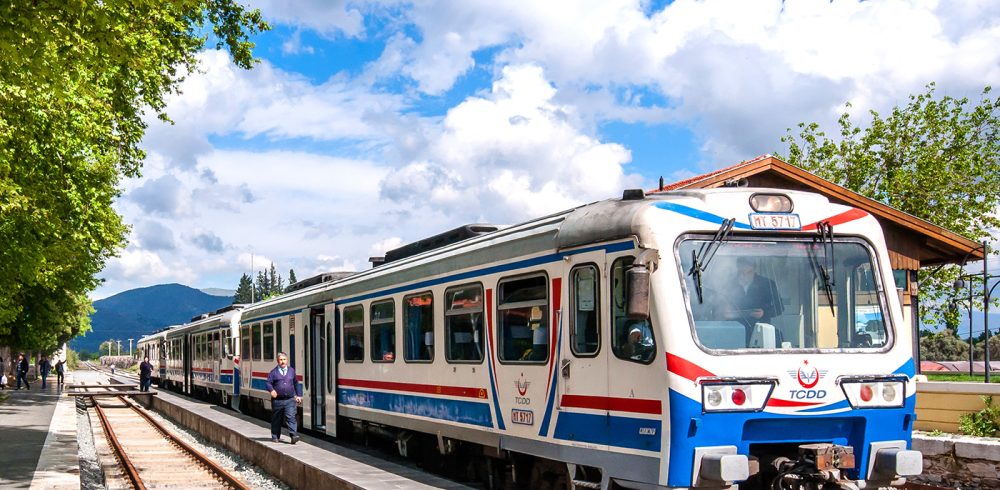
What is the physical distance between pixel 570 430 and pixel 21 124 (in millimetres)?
12886

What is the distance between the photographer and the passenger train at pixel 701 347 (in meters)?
7.80

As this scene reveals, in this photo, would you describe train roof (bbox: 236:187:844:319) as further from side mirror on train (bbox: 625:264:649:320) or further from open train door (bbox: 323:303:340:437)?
open train door (bbox: 323:303:340:437)

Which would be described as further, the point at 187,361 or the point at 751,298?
A: the point at 187,361

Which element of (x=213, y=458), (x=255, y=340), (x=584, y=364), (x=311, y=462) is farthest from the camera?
(x=255, y=340)

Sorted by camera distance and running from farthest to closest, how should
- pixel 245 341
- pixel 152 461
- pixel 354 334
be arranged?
1. pixel 245 341
2. pixel 152 461
3. pixel 354 334

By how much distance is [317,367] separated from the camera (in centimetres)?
1805

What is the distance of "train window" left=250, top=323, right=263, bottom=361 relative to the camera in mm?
23484

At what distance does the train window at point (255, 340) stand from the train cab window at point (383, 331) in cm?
916

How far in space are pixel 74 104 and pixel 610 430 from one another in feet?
45.3

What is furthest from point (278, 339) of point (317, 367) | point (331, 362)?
point (331, 362)

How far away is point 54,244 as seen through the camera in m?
25.0

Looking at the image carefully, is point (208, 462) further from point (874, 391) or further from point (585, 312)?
point (874, 391)

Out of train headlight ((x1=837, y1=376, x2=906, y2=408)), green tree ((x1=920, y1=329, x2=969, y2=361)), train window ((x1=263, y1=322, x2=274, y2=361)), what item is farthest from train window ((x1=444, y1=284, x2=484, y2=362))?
green tree ((x1=920, y1=329, x2=969, y2=361))

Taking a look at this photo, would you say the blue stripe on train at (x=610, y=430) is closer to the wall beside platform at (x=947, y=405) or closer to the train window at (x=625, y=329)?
the train window at (x=625, y=329)
